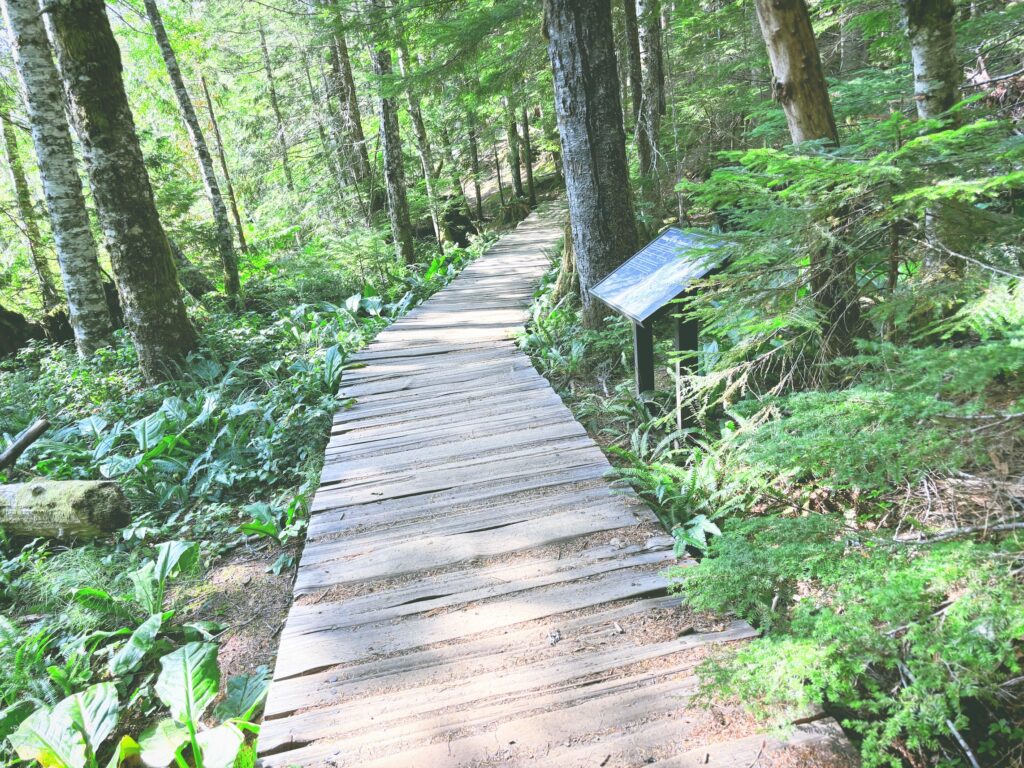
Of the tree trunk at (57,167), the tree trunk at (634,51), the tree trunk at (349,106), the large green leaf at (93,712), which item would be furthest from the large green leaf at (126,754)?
the tree trunk at (349,106)

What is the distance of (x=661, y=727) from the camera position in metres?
2.10

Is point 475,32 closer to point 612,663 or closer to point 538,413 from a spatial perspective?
point 538,413

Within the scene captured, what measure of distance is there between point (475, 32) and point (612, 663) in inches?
292

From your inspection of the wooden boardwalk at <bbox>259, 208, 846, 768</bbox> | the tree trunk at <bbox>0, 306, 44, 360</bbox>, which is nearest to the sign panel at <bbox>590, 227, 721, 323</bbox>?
the wooden boardwalk at <bbox>259, 208, 846, 768</bbox>

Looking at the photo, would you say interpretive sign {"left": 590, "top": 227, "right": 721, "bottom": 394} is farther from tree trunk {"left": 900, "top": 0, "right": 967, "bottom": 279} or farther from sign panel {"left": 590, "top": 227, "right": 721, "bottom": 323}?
tree trunk {"left": 900, "top": 0, "right": 967, "bottom": 279}

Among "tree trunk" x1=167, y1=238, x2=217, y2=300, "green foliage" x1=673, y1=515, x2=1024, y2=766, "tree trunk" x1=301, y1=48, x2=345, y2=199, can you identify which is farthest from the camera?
"tree trunk" x1=301, y1=48, x2=345, y2=199

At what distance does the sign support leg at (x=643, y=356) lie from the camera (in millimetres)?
4383

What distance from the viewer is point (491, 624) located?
107 inches

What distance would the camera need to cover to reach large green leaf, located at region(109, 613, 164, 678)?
292 cm

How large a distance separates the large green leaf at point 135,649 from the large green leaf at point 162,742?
1.72ft

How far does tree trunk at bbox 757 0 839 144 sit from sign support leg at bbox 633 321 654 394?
158cm

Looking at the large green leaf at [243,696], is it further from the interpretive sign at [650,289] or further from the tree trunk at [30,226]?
the tree trunk at [30,226]

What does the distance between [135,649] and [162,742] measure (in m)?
0.76

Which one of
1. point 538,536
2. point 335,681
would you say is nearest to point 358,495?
point 538,536
